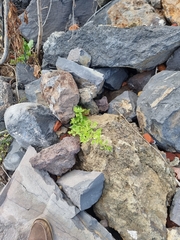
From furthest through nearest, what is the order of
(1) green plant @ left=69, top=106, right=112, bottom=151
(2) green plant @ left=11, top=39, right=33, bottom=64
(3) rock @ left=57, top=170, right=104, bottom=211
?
(2) green plant @ left=11, top=39, right=33, bottom=64 < (1) green plant @ left=69, top=106, right=112, bottom=151 < (3) rock @ left=57, top=170, right=104, bottom=211

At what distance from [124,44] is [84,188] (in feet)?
5.41

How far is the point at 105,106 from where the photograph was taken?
122 inches

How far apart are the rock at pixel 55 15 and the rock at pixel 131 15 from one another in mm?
523

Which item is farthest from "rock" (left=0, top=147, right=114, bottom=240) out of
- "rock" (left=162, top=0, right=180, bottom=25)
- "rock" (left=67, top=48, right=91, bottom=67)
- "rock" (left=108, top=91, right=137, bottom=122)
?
"rock" (left=162, top=0, right=180, bottom=25)

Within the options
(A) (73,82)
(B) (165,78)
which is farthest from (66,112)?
(B) (165,78)

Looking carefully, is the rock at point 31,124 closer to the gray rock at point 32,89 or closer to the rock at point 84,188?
the gray rock at point 32,89

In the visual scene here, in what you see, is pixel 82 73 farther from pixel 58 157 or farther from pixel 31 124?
pixel 58 157

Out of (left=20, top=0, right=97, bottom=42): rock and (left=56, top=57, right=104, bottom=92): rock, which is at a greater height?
(left=20, top=0, right=97, bottom=42): rock

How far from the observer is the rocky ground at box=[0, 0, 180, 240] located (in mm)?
2527

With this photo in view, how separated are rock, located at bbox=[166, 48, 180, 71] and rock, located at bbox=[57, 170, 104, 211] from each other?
1525 mm

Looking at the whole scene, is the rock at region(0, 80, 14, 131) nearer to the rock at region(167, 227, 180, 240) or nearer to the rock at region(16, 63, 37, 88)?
the rock at region(16, 63, 37, 88)

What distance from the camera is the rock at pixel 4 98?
10.9 ft

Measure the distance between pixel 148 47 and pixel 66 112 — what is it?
115 cm

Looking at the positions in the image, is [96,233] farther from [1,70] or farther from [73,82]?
[1,70]
